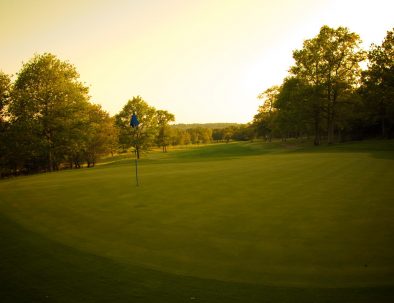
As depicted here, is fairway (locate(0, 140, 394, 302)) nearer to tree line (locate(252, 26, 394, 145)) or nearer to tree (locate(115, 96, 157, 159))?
tree line (locate(252, 26, 394, 145))

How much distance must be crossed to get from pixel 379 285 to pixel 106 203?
11.9 meters

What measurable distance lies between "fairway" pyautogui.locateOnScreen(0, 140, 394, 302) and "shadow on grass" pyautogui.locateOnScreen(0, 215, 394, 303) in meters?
0.02

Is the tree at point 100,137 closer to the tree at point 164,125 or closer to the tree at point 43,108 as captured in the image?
the tree at point 43,108

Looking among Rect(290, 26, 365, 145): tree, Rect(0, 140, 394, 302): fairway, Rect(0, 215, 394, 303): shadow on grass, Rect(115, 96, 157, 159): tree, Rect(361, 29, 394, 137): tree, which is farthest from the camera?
Rect(115, 96, 157, 159): tree

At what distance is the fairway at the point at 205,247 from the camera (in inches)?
241

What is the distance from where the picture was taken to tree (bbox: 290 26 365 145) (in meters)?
54.3

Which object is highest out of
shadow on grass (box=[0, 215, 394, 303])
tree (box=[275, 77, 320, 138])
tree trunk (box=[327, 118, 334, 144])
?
tree (box=[275, 77, 320, 138])

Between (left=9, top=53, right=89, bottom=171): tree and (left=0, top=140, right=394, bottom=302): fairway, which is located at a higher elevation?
(left=9, top=53, right=89, bottom=171): tree

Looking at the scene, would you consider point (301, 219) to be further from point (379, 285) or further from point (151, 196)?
point (151, 196)

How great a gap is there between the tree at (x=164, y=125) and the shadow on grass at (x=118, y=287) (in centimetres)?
8618

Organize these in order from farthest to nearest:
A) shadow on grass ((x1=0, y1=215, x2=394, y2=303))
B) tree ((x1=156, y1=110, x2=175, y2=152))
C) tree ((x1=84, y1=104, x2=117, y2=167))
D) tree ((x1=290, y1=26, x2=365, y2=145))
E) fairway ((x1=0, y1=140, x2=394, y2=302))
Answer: tree ((x1=156, y1=110, x2=175, y2=152))
tree ((x1=84, y1=104, x2=117, y2=167))
tree ((x1=290, y1=26, x2=365, y2=145))
fairway ((x1=0, y1=140, x2=394, y2=302))
shadow on grass ((x1=0, y1=215, x2=394, y2=303))


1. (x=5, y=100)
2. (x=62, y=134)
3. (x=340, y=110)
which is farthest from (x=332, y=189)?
(x=5, y=100)

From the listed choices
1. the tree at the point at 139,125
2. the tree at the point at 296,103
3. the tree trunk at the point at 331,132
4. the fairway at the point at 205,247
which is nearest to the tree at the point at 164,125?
the tree at the point at 139,125

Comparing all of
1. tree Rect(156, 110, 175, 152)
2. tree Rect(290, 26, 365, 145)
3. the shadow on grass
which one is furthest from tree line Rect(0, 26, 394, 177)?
the shadow on grass
